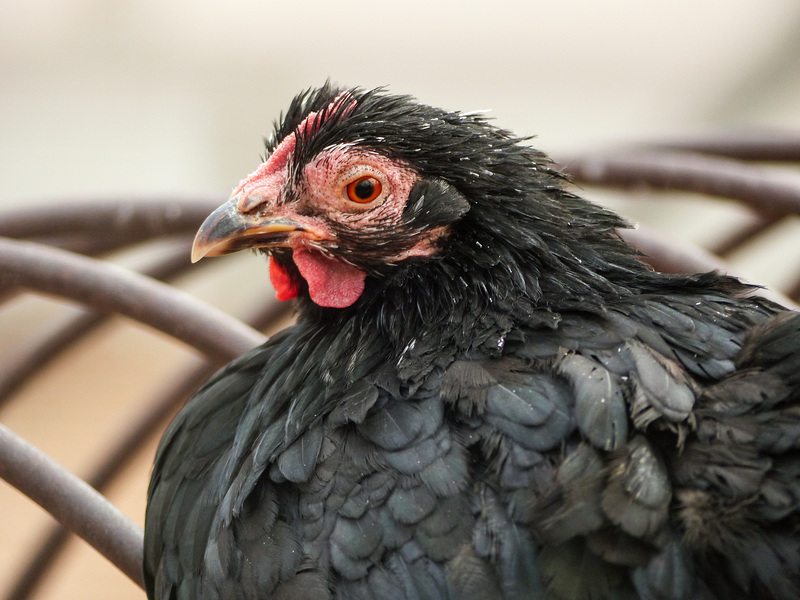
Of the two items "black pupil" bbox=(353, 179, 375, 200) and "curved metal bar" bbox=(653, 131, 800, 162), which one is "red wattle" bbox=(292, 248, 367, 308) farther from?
"curved metal bar" bbox=(653, 131, 800, 162)

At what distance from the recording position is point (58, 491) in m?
1.52

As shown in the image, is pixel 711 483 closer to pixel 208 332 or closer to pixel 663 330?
pixel 663 330

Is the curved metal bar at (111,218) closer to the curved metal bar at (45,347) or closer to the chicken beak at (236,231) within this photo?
the curved metal bar at (45,347)

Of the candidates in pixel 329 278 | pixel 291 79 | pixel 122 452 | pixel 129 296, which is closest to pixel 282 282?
pixel 329 278

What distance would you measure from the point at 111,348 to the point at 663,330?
6.75 meters

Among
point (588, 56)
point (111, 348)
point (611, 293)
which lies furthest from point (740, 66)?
point (611, 293)

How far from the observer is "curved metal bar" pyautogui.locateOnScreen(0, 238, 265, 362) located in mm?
1874

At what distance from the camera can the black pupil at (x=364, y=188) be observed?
1.54 meters

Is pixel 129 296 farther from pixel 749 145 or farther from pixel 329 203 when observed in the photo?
pixel 749 145

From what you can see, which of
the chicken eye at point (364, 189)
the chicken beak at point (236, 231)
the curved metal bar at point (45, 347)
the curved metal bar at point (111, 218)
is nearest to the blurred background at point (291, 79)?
the curved metal bar at point (45, 347)

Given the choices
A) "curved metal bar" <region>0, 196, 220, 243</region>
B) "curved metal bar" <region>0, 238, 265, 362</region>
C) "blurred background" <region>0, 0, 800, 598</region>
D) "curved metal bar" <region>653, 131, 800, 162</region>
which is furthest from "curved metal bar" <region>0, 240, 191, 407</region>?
"blurred background" <region>0, 0, 800, 598</region>

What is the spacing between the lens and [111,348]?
7.42 meters

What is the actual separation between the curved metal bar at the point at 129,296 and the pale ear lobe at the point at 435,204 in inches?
22.6

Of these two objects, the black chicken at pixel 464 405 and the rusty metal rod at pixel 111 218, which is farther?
the rusty metal rod at pixel 111 218
